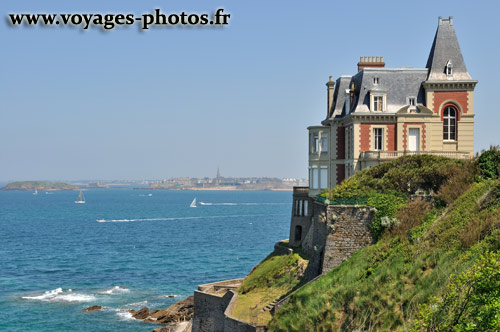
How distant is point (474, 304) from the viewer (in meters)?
17.8

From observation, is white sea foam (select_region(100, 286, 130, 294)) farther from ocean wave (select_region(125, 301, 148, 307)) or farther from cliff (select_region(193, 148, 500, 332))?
cliff (select_region(193, 148, 500, 332))

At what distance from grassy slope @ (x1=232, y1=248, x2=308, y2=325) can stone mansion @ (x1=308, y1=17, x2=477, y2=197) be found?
7.24 metres

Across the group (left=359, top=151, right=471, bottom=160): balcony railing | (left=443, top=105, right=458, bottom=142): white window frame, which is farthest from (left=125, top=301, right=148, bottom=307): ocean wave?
(left=443, top=105, right=458, bottom=142): white window frame

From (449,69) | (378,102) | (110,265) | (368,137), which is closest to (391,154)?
(368,137)

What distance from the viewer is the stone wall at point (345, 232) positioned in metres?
33.9

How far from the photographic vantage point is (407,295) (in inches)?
1016

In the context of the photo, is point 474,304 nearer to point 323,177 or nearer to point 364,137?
point 364,137

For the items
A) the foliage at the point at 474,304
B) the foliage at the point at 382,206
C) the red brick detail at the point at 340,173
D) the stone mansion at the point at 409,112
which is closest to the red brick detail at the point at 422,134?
the stone mansion at the point at 409,112

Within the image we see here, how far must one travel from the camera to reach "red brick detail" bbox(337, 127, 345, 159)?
44.7 metres

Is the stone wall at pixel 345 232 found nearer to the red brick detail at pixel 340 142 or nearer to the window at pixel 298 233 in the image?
the red brick detail at pixel 340 142

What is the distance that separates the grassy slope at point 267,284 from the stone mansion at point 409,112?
7.24 m

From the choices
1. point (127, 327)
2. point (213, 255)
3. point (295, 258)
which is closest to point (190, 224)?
point (213, 255)

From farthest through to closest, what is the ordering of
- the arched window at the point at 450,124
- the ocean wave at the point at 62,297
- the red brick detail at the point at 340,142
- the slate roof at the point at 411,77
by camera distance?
the ocean wave at the point at 62,297 → the red brick detail at the point at 340,142 → the slate roof at the point at 411,77 → the arched window at the point at 450,124

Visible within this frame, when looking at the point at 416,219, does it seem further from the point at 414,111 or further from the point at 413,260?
the point at 414,111
